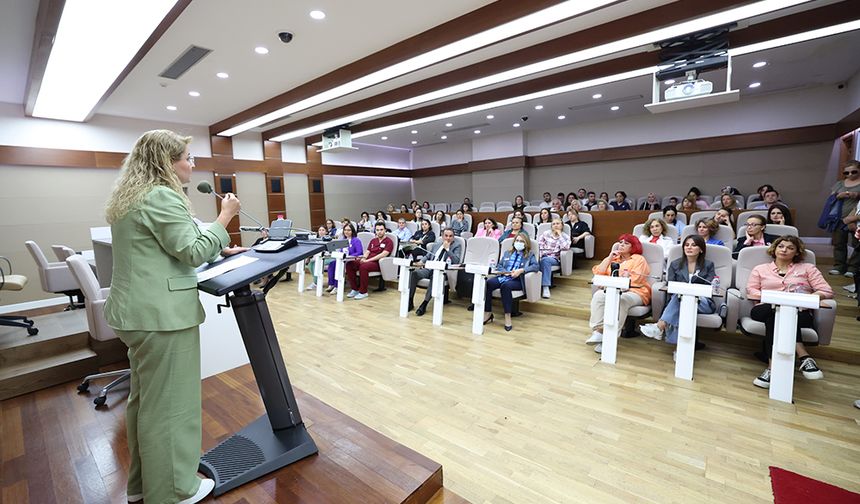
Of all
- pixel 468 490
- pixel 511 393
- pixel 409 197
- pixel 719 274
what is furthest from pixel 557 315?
pixel 409 197

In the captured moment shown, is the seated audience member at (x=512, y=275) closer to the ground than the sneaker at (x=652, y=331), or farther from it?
farther from it

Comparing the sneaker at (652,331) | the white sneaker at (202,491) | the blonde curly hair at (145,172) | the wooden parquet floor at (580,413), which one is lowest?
the wooden parquet floor at (580,413)

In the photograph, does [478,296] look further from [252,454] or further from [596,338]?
[252,454]

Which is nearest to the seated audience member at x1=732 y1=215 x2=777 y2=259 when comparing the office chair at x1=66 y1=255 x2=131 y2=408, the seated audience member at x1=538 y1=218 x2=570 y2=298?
the seated audience member at x1=538 y1=218 x2=570 y2=298

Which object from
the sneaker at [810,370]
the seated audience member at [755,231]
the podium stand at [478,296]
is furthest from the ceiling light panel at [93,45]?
the sneaker at [810,370]

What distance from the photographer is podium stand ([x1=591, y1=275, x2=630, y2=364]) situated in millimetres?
3062

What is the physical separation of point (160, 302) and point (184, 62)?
4447 mm

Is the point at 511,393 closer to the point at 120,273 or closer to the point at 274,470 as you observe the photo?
the point at 274,470

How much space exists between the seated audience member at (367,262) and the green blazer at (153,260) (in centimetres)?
441

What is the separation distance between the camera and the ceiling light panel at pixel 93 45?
3.07 meters

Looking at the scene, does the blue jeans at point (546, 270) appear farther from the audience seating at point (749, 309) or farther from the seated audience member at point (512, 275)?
the audience seating at point (749, 309)

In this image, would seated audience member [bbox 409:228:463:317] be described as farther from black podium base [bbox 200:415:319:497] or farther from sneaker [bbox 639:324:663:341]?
black podium base [bbox 200:415:319:497]

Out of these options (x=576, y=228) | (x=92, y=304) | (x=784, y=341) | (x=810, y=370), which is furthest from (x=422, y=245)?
(x=810, y=370)

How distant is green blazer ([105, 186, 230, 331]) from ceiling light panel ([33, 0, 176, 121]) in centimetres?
286
